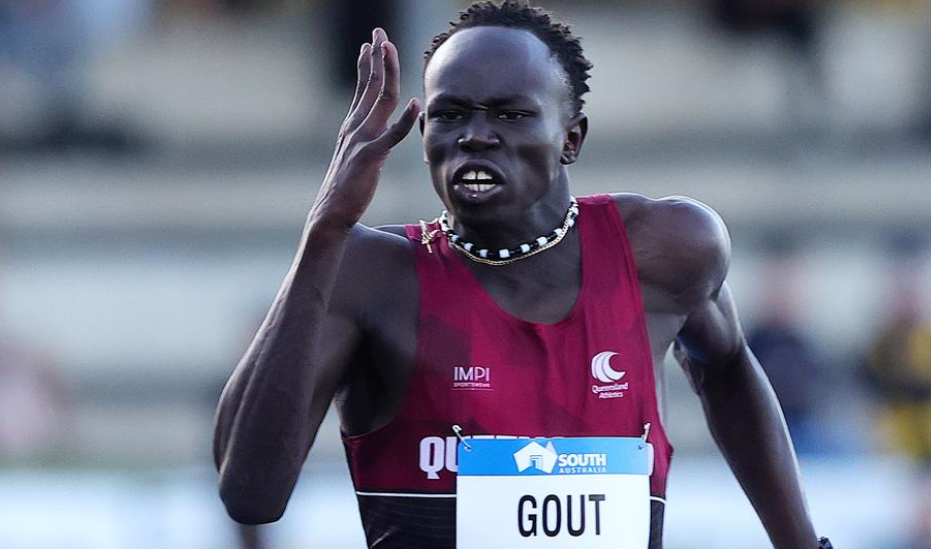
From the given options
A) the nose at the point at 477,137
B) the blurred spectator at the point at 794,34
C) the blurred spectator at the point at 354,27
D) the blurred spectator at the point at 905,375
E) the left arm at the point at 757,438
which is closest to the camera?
the nose at the point at 477,137

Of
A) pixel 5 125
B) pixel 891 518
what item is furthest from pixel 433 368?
pixel 5 125

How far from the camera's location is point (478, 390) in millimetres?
3713

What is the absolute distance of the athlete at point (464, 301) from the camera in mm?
3469

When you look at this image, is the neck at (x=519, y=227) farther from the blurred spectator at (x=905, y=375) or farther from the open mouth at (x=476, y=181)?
the blurred spectator at (x=905, y=375)

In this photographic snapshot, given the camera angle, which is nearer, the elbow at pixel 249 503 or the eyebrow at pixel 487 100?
the elbow at pixel 249 503

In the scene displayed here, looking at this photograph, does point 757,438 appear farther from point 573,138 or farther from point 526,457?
point 573,138

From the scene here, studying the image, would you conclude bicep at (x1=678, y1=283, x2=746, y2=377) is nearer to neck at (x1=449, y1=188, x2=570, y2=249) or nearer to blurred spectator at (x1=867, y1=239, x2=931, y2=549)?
neck at (x1=449, y1=188, x2=570, y2=249)

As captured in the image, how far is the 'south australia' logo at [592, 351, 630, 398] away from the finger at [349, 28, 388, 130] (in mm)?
764

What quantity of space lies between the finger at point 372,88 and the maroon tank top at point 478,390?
1.53 ft

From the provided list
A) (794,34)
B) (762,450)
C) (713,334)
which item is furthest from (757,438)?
(794,34)

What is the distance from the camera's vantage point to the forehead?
12.1 ft

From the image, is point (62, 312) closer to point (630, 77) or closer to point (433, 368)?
point (630, 77)

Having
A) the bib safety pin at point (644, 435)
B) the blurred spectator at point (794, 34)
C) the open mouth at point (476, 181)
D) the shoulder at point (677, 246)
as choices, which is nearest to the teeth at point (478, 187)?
the open mouth at point (476, 181)

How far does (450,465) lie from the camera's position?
3723 millimetres
